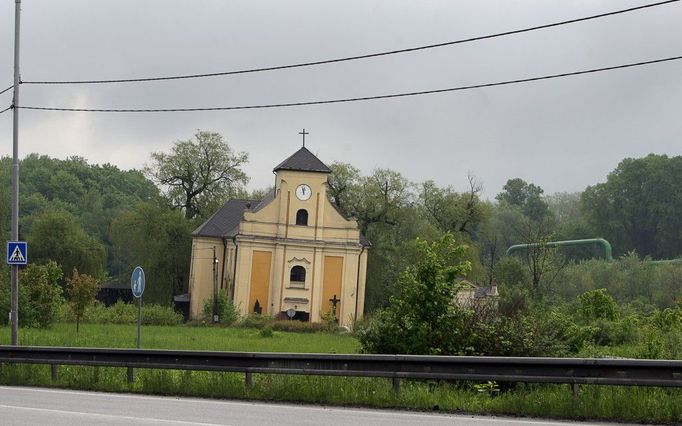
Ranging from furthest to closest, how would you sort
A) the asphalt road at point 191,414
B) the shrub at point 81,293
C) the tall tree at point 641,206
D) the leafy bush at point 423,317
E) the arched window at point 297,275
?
the tall tree at point 641,206 < the arched window at point 297,275 < the shrub at point 81,293 < the leafy bush at point 423,317 < the asphalt road at point 191,414

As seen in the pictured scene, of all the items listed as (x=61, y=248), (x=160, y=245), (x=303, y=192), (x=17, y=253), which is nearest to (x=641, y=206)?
(x=303, y=192)

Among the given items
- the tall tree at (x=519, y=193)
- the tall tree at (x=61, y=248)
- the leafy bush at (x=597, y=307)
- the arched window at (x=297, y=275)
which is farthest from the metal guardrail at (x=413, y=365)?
the tall tree at (x=519, y=193)

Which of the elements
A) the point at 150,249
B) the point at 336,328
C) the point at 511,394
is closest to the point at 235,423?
the point at 511,394

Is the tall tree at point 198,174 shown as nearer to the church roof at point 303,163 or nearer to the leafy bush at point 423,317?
the church roof at point 303,163

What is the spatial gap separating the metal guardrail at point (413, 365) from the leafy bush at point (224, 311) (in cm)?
5092

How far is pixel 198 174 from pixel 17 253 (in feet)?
219

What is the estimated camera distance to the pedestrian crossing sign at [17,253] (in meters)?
27.3

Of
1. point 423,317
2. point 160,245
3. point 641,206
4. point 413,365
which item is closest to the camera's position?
point 413,365

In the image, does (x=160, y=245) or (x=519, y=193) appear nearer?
(x=160, y=245)

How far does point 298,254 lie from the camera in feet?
255

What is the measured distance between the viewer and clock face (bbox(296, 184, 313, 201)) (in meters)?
77.8

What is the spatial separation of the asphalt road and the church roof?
5981cm

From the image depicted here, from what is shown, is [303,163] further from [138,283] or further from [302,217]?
[138,283]

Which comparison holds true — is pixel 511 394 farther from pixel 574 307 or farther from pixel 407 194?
pixel 407 194
